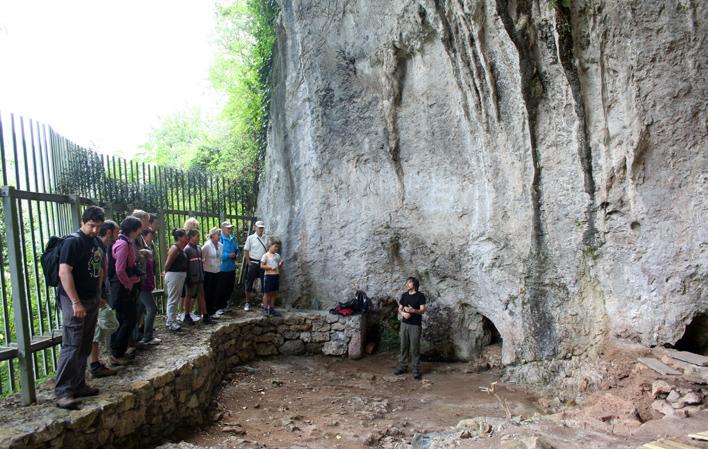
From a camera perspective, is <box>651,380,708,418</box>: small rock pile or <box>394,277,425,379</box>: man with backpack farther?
<box>394,277,425,379</box>: man with backpack

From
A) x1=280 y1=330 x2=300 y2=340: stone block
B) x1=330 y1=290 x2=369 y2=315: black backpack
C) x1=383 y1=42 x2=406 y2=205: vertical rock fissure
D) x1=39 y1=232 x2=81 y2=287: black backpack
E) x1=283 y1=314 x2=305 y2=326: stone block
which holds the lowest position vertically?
x1=280 y1=330 x2=300 y2=340: stone block

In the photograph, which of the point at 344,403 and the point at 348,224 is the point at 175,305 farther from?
the point at 348,224

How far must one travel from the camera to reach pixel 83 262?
13.4 ft

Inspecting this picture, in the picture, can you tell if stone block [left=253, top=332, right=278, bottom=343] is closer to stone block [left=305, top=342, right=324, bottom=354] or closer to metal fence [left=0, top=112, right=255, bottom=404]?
stone block [left=305, top=342, right=324, bottom=354]

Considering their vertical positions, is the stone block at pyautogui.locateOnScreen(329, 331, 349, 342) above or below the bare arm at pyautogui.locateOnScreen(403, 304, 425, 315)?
below

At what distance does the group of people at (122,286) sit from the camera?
3.98m

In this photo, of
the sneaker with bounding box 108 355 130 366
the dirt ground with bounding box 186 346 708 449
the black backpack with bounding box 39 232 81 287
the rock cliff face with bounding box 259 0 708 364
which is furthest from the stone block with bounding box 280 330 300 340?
the black backpack with bounding box 39 232 81 287

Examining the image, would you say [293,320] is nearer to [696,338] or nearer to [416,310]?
[416,310]

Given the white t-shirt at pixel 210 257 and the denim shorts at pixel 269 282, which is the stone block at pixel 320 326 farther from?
the white t-shirt at pixel 210 257

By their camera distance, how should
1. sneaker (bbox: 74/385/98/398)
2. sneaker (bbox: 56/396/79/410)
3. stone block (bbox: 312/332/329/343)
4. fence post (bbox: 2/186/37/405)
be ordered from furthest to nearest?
stone block (bbox: 312/332/329/343) < sneaker (bbox: 74/385/98/398) < fence post (bbox: 2/186/37/405) < sneaker (bbox: 56/396/79/410)

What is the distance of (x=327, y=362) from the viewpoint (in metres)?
8.02

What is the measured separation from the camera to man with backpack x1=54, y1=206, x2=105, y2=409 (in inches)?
155

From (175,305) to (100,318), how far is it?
6.72 feet

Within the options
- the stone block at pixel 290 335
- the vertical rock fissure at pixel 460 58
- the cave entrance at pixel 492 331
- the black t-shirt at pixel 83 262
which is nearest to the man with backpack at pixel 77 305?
the black t-shirt at pixel 83 262
